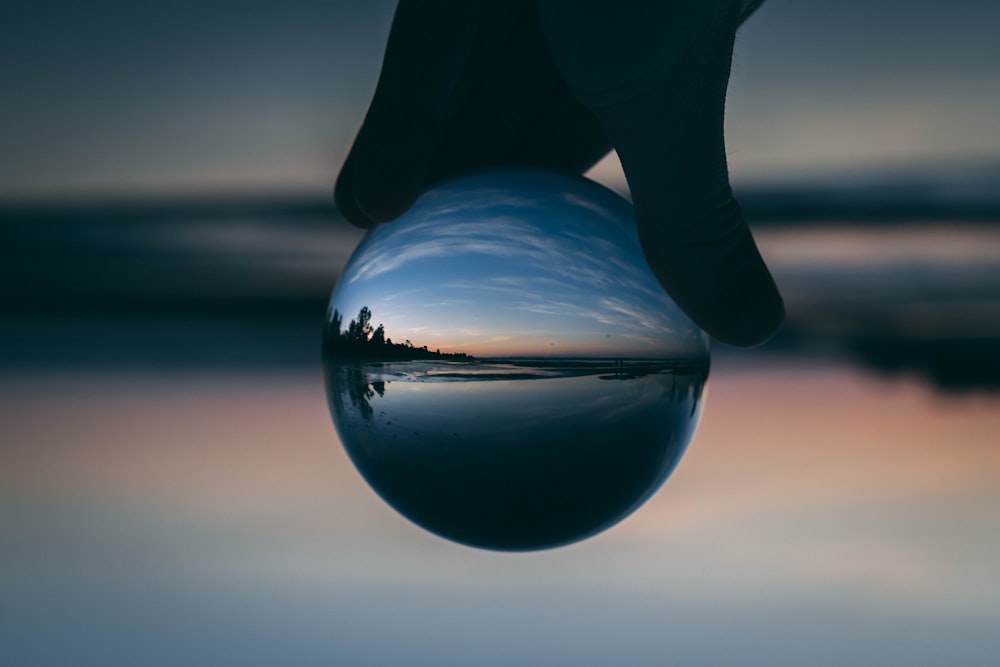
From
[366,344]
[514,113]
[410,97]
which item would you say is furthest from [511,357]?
[514,113]

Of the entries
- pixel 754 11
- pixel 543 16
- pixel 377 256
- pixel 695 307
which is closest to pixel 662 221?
pixel 695 307

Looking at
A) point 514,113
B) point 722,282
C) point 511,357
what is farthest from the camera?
point 514,113

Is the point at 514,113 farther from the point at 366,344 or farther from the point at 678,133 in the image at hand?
the point at 366,344

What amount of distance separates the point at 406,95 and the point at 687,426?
4.88 feet

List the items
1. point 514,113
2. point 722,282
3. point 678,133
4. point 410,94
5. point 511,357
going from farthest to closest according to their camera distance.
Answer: point 514,113
point 410,94
point 722,282
point 678,133
point 511,357

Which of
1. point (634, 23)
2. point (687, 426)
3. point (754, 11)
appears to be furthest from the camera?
point (754, 11)

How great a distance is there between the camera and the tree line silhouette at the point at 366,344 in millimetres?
2229

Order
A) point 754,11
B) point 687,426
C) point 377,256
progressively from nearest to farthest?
point 377,256 → point 687,426 → point 754,11

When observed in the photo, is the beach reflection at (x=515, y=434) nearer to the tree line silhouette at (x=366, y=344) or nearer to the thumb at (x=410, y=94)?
the tree line silhouette at (x=366, y=344)

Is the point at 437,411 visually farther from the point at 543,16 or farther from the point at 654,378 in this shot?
the point at 543,16

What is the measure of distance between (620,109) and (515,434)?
39.5 inches

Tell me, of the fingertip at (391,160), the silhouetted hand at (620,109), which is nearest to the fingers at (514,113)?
the silhouetted hand at (620,109)

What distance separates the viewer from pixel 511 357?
217cm

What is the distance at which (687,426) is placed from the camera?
8.64 ft
